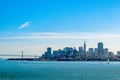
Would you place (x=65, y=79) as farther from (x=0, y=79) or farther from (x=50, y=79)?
(x=0, y=79)

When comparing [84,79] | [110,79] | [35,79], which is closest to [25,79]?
[35,79]

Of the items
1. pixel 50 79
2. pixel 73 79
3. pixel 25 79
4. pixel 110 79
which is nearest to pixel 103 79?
pixel 110 79

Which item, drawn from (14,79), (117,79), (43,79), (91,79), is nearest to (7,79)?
(14,79)

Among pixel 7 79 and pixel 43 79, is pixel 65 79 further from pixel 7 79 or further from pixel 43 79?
pixel 7 79

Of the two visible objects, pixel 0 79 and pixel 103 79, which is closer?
pixel 0 79

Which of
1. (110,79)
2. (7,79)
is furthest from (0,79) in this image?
(110,79)

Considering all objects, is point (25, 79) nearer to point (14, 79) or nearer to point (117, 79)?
point (14, 79)

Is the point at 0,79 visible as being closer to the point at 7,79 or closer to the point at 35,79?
the point at 7,79
